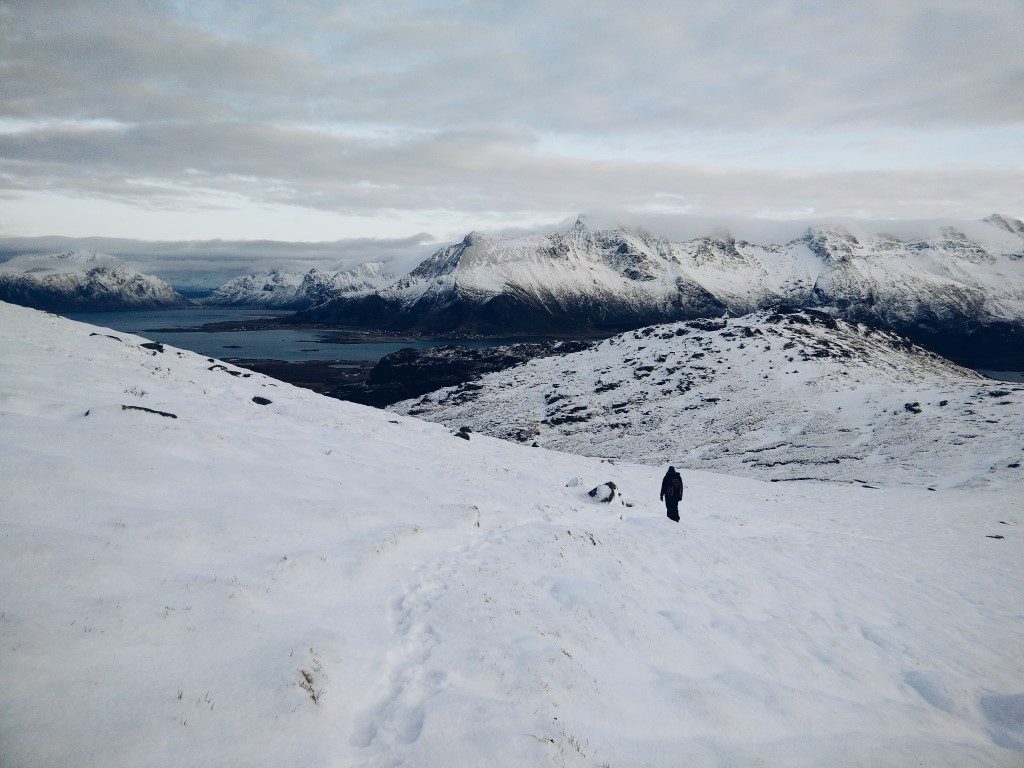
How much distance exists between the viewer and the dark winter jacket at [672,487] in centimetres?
1902

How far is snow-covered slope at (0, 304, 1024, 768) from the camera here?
567 cm

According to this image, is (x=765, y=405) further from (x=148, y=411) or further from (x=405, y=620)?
(x=148, y=411)

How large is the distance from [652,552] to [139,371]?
20891mm

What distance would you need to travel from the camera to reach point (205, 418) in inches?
635

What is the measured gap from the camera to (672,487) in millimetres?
19141

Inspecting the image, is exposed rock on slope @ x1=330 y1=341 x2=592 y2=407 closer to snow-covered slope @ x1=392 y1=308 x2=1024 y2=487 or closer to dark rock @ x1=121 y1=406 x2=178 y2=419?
snow-covered slope @ x1=392 y1=308 x2=1024 y2=487

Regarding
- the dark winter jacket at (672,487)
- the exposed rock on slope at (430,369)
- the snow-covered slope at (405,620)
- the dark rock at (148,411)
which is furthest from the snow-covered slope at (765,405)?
the dark rock at (148,411)

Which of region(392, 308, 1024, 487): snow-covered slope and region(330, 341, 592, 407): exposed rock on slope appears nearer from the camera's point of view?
region(392, 308, 1024, 487): snow-covered slope

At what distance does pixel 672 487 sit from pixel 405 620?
1315 centimetres

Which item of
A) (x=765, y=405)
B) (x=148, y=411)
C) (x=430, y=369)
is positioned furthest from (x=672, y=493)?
(x=430, y=369)

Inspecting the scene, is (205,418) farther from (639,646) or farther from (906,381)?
(906,381)

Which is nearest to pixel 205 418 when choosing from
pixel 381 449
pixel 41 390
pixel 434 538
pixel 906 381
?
pixel 41 390

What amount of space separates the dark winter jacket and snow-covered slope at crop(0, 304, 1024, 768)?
1.77 m

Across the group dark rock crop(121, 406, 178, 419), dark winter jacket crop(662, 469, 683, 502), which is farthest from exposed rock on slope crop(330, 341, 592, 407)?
dark rock crop(121, 406, 178, 419)
